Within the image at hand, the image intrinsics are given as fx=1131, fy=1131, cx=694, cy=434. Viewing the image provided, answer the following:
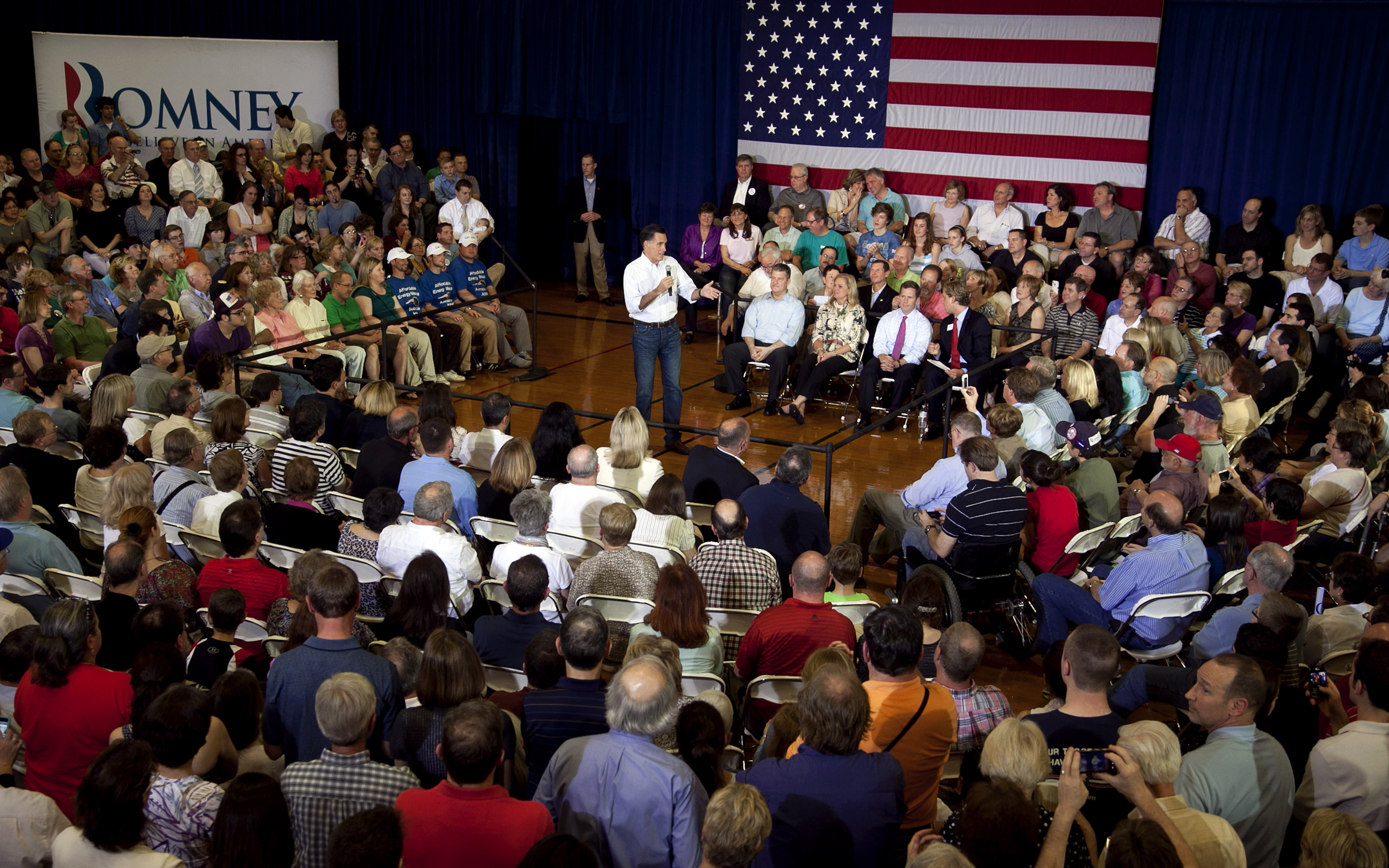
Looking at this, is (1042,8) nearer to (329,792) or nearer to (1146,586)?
(1146,586)

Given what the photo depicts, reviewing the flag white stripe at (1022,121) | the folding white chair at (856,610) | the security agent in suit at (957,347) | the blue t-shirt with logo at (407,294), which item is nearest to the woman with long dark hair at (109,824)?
the folding white chair at (856,610)

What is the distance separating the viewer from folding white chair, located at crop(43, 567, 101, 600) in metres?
4.42

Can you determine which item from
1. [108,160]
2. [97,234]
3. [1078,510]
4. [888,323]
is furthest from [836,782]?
[108,160]

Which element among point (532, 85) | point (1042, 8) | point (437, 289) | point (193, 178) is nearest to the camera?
point (437, 289)

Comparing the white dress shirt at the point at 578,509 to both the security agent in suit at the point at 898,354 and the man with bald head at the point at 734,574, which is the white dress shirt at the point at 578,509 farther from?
the security agent in suit at the point at 898,354

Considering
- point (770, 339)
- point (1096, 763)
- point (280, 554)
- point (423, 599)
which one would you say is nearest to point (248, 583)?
point (280, 554)

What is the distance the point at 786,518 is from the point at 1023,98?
24.0 ft

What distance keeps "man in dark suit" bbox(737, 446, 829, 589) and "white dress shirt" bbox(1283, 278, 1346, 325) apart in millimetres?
5946

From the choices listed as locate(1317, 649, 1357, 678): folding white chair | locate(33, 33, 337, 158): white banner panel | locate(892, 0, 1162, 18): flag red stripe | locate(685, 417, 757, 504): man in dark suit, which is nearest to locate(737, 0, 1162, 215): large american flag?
locate(892, 0, 1162, 18): flag red stripe

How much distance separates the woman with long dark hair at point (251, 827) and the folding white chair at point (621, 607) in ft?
5.28

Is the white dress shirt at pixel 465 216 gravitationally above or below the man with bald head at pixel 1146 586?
above

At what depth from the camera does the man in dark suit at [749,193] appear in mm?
11781

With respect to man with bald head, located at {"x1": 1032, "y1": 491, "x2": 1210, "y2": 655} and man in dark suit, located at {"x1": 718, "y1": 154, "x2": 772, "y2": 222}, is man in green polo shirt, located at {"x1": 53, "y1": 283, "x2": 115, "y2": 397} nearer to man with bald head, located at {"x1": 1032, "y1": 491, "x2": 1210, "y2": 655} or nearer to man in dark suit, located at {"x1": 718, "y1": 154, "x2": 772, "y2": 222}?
man in dark suit, located at {"x1": 718, "y1": 154, "x2": 772, "y2": 222}

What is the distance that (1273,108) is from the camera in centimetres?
1008
